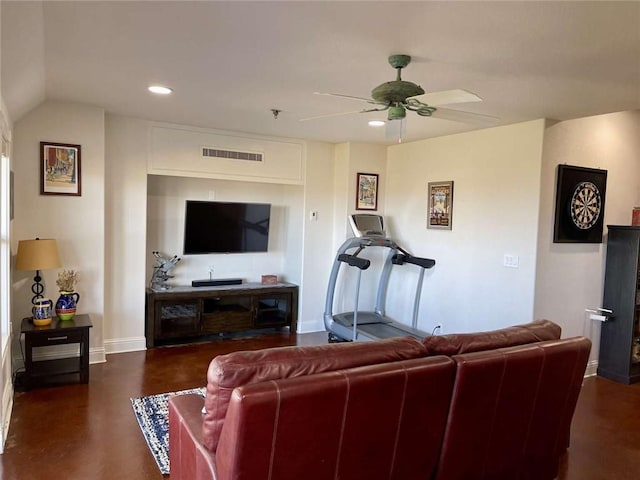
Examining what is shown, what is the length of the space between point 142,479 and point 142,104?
3046 mm

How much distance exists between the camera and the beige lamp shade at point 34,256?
374 centimetres

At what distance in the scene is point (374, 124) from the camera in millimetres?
4684

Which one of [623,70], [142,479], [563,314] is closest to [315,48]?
[623,70]

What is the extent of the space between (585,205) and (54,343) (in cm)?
490

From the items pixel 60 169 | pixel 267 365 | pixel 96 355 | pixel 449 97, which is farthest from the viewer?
pixel 96 355

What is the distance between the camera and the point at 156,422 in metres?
3.27

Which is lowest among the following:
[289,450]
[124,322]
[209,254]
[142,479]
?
[142,479]

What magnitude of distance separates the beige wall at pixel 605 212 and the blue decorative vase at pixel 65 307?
163 inches

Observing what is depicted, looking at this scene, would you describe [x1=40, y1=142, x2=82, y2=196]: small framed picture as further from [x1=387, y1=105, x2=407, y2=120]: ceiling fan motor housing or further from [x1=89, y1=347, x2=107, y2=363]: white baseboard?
[x1=387, y1=105, x2=407, y2=120]: ceiling fan motor housing

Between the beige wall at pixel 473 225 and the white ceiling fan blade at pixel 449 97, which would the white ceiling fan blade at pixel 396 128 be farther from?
the beige wall at pixel 473 225

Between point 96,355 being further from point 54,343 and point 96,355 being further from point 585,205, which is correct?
point 585,205

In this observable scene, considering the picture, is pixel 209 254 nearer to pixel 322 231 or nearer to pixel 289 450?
pixel 322 231

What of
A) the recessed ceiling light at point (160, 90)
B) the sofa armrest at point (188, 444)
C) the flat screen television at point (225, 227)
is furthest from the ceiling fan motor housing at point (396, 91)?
the flat screen television at point (225, 227)

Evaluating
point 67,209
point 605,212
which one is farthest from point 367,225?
point 67,209
